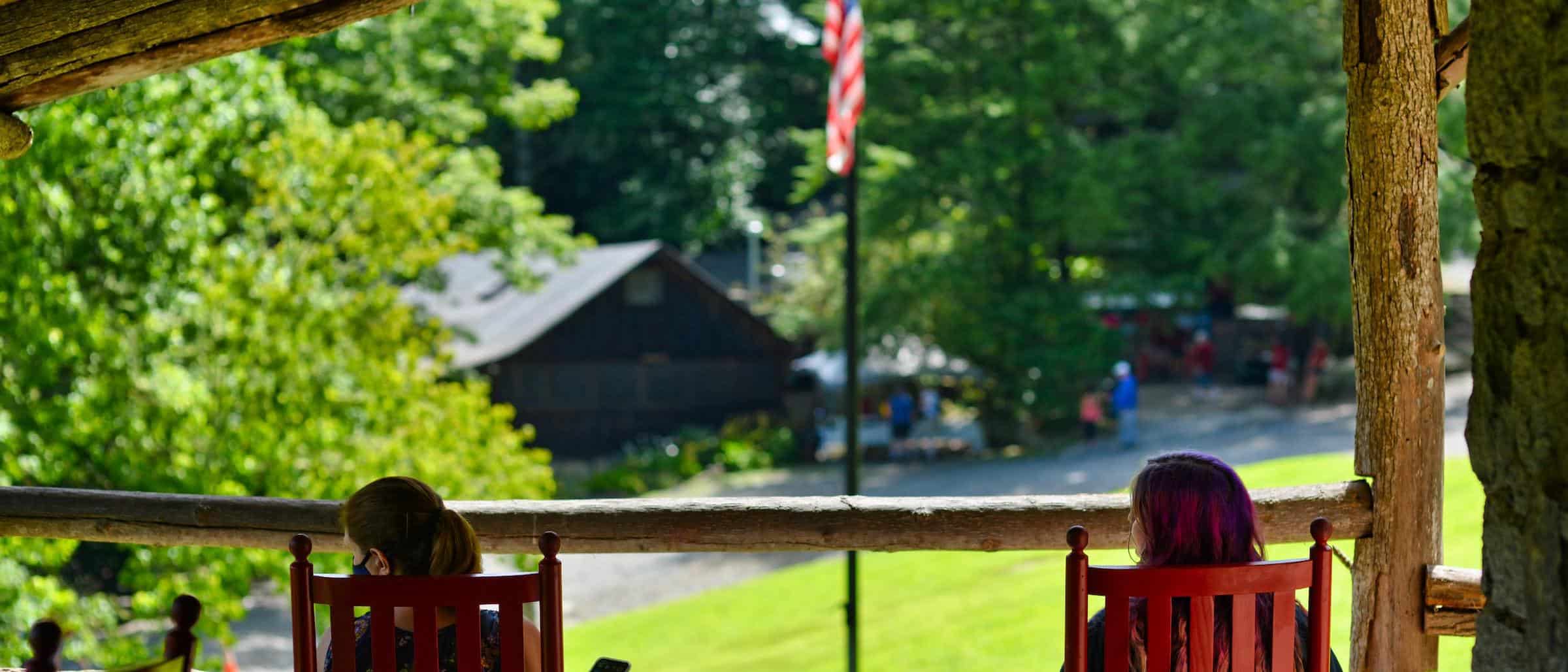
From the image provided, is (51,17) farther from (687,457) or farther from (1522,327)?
(687,457)

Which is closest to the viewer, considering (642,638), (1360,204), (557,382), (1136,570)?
(1136,570)

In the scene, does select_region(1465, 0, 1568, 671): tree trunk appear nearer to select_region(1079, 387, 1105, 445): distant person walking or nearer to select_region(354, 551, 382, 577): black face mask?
select_region(354, 551, 382, 577): black face mask

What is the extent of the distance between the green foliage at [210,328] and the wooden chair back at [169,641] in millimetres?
4997

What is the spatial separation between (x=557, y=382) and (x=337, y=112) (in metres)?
12.2

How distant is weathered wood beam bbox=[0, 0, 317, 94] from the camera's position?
3.20 metres

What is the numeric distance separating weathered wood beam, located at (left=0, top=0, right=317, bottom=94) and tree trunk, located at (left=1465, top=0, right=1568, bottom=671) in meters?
2.34

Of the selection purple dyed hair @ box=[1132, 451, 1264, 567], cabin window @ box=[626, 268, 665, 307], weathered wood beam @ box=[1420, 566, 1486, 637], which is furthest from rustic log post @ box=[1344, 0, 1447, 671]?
cabin window @ box=[626, 268, 665, 307]

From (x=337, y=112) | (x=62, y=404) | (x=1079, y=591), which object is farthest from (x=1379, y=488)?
(x=337, y=112)

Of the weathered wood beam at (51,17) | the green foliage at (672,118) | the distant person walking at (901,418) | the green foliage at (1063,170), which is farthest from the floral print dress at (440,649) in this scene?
the green foliage at (672,118)

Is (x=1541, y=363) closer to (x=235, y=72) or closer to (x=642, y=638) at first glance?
(x=235, y=72)

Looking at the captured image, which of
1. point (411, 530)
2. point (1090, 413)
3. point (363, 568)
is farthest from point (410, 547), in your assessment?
point (1090, 413)

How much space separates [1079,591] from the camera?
2.46 m

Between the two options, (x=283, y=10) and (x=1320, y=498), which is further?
(x=1320, y=498)

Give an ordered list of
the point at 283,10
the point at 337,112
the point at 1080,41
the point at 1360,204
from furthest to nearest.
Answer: the point at 1080,41
the point at 337,112
the point at 1360,204
the point at 283,10
